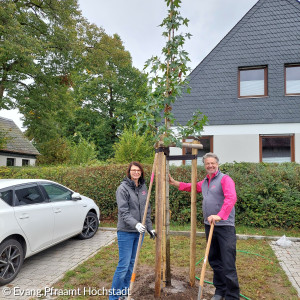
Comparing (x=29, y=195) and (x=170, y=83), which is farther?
(x=29, y=195)

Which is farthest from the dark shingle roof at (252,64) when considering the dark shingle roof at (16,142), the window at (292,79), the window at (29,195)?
the dark shingle roof at (16,142)

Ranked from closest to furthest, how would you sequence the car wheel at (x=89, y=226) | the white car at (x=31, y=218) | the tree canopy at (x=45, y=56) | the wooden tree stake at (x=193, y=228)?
the wooden tree stake at (x=193, y=228), the white car at (x=31, y=218), the car wheel at (x=89, y=226), the tree canopy at (x=45, y=56)

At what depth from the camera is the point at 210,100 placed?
12.3 meters

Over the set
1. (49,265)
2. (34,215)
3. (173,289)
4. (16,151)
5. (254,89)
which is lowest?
(49,265)

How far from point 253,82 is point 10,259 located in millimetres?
11268

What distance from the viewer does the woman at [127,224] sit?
Result: 368 cm

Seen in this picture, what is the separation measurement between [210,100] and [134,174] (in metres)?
9.27

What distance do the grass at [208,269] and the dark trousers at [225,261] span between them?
560mm

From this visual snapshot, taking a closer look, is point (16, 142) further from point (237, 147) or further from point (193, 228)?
point (193, 228)

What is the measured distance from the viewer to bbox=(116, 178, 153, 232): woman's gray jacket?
12.0 ft

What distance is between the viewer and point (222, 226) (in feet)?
12.4

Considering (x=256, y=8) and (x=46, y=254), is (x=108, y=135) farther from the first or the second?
(x=46, y=254)

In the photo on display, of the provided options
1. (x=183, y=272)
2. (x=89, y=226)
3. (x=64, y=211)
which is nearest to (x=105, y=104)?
(x=89, y=226)

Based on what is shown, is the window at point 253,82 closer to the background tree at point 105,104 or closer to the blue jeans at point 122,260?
the blue jeans at point 122,260
